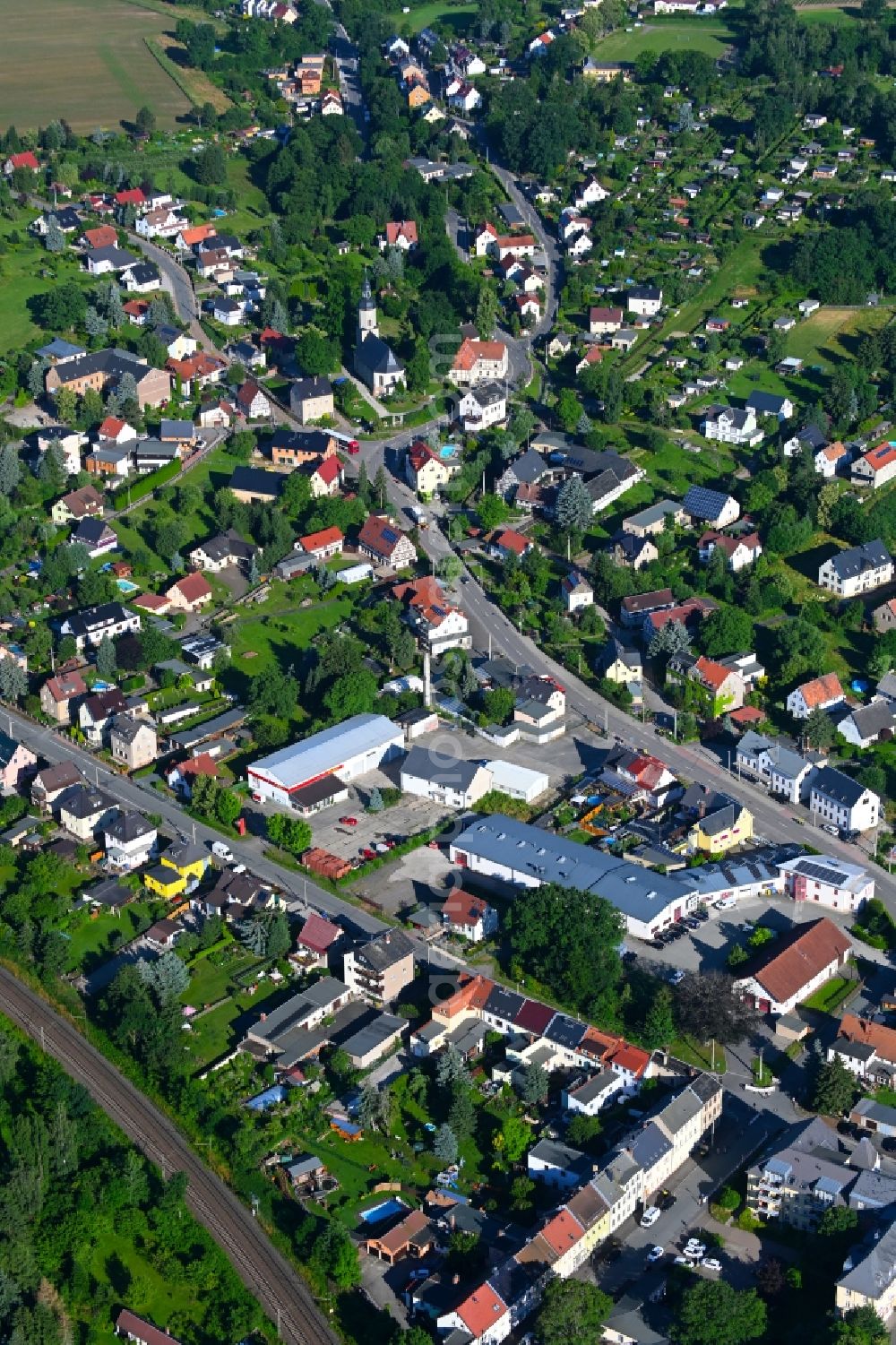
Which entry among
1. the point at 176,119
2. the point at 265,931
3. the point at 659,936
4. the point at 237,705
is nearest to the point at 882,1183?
the point at 659,936

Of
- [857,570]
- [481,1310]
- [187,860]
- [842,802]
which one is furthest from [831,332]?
[481,1310]

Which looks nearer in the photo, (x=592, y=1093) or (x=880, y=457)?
(x=592, y=1093)

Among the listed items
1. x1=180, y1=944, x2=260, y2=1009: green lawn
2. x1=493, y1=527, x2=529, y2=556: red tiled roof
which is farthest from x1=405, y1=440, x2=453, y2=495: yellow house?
x1=180, y1=944, x2=260, y2=1009: green lawn

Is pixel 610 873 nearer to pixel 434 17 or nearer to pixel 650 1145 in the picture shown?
pixel 650 1145

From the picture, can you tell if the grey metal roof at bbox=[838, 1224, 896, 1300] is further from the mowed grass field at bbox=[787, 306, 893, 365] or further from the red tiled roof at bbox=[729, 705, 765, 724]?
the mowed grass field at bbox=[787, 306, 893, 365]

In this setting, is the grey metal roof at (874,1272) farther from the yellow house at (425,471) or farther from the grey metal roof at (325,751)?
the yellow house at (425,471)

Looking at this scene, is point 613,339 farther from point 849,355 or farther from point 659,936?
point 659,936

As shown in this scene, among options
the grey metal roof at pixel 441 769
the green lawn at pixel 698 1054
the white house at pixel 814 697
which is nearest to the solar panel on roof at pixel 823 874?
the green lawn at pixel 698 1054
